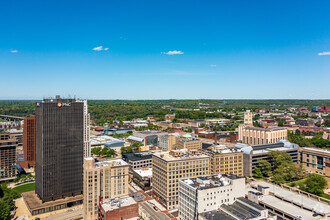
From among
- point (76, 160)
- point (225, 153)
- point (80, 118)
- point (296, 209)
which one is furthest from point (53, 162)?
point (296, 209)

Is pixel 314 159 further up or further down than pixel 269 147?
further down

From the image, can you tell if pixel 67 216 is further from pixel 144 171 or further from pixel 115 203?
pixel 144 171

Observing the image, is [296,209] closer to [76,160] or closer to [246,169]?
[246,169]

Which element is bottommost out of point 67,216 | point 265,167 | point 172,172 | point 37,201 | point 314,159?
point 67,216

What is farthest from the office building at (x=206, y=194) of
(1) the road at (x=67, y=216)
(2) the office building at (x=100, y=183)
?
(1) the road at (x=67, y=216)

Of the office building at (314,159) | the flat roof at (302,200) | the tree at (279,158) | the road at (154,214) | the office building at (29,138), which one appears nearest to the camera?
the flat roof at (302,200)

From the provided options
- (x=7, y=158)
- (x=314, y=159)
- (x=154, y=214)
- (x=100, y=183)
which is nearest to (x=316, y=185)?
(x=314, y=159)

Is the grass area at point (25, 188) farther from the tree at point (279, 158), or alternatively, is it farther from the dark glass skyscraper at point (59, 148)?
the tree at point (279, 158)
